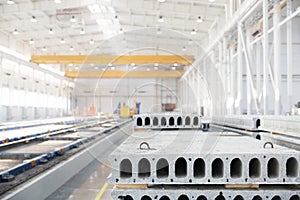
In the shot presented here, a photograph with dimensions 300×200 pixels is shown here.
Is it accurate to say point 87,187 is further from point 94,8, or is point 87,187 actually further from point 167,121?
point 94,8

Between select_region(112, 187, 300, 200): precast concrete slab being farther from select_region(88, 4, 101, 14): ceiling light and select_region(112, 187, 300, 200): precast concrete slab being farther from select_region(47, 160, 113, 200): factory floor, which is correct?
select_region(88, 4, 101, 14): ceiling light

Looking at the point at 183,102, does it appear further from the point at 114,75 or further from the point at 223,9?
the point at 223,9

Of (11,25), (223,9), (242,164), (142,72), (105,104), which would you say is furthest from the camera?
(105,104)

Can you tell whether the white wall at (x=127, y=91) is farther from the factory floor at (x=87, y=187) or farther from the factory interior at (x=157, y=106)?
the factory floor at (x=87, y=187)

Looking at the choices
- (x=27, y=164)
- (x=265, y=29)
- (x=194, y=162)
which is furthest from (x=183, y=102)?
(x=194, y=162)

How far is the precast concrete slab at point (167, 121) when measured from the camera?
499 cm

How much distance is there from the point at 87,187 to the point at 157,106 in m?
23.1

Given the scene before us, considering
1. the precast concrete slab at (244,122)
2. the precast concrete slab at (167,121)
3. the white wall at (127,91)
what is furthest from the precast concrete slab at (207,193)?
the white wall at (127,91)

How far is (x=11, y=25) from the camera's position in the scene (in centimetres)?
1677

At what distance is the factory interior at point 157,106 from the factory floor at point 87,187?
0.02 metres

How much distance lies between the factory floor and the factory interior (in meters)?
0.02

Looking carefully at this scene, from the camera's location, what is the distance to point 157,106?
28594 millimetres

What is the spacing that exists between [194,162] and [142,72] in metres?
22.8

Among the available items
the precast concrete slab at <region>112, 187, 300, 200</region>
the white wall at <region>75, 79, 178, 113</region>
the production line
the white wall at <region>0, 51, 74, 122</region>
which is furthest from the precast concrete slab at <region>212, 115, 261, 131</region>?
the white wall at <region>75, 79, 178, 113</region>
